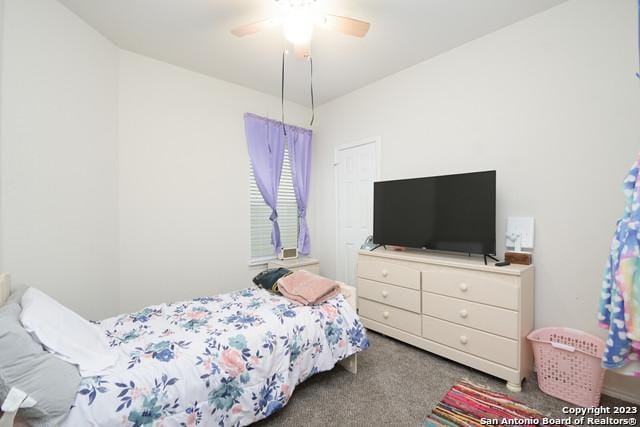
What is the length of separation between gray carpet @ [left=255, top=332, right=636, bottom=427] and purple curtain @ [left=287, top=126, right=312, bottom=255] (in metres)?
1.75

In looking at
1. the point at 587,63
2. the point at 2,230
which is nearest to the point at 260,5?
the point at 2,230

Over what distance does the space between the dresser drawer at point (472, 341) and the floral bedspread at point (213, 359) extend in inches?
26.4

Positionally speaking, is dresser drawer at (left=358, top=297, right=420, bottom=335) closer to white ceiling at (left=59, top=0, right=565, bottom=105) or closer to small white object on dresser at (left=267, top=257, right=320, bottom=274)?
small white object on dresser at (left=267, top=257, right=320, bottom=274)

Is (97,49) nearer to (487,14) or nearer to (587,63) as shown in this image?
(487,14)

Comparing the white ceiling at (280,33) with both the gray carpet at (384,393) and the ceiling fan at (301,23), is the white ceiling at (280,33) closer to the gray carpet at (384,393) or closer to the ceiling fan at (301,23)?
the ceiling fan at (301,23)

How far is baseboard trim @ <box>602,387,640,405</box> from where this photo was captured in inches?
68.7

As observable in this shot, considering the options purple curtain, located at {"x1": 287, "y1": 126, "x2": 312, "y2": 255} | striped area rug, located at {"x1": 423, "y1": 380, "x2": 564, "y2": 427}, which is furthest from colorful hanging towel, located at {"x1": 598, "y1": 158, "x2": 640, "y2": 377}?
purple curtain, located at {"x1": 287, "y1": 126, "x2": 312, "y2": 255}

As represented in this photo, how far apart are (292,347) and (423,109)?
247cm

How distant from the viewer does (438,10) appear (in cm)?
204

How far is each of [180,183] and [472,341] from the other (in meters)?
2.96

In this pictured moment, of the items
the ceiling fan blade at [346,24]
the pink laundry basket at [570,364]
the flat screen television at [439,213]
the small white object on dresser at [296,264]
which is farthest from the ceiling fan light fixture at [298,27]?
the pink laundry basket at [570,364]

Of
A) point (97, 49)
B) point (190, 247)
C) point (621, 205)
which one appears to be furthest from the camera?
point (190, 247)

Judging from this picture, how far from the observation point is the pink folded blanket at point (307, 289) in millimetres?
2012

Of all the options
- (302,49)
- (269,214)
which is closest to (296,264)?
(269,214)
